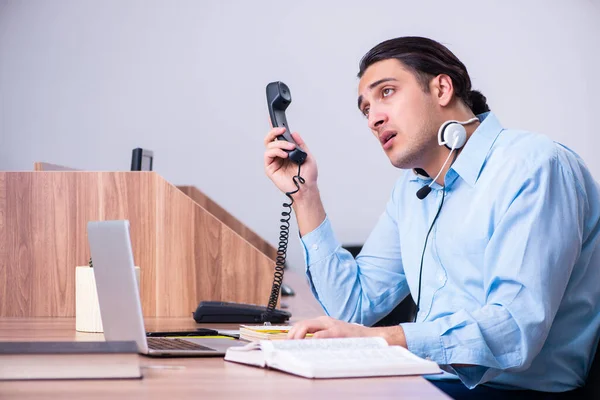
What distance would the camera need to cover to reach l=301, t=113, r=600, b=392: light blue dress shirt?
1.22 metres

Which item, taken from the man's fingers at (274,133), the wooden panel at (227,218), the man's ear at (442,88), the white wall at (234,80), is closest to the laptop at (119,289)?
the man's fingers at (274,133)

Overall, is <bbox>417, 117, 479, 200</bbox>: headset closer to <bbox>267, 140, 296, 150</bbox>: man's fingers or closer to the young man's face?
the young man's face

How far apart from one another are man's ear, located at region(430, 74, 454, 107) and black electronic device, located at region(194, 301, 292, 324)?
576 mm

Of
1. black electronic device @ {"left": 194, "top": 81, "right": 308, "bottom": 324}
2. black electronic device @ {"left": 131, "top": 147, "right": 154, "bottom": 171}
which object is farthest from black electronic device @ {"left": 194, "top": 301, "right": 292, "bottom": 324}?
black electronic device @ {"left": 131, "top": 147, "right": 154, "bottom": 171}

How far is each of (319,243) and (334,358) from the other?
81cm

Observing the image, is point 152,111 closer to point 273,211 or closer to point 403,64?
point 273,211

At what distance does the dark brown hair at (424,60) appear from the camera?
5.56 feet

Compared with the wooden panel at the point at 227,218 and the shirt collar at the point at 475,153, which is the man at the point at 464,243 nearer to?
the shirt collar at the point at 475,153

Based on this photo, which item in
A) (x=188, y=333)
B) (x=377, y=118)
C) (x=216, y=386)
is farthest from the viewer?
(x=377, y=118)

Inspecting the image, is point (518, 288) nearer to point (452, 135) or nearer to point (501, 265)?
point (501, 265)

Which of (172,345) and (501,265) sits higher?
(501,265)

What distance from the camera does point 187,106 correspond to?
158 inches

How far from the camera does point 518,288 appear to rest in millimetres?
1241

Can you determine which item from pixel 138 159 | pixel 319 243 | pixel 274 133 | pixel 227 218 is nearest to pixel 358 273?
pixel 319 243
